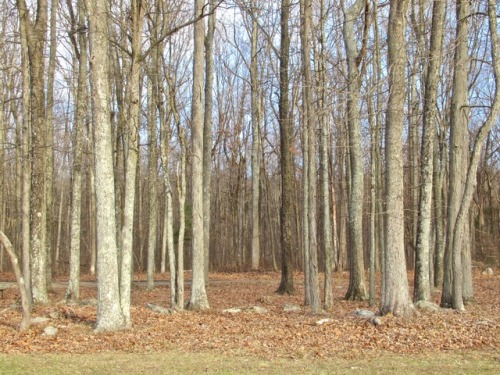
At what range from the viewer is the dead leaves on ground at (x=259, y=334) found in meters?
8.23

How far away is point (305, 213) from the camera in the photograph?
12.1 m

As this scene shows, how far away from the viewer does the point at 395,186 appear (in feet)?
33.6

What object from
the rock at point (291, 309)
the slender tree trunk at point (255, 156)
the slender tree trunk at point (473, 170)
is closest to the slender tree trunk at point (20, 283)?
the rock at point (291, 309)

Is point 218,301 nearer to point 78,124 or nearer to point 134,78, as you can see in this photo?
point 78,124

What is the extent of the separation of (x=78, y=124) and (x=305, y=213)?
265 inches

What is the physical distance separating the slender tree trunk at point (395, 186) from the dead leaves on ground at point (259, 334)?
501 millimetres

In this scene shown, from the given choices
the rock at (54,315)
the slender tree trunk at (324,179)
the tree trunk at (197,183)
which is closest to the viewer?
the rock at (54,315)

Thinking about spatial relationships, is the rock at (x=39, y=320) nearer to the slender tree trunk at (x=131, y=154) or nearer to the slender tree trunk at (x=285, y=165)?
the slender tree trunk at (x=131, y=154)

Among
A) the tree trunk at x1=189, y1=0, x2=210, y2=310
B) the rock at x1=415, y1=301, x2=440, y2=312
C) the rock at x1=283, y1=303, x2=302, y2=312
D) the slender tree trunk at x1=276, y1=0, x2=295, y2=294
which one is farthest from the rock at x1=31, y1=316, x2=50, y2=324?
the slender tree trunk at x1=276, y1=0, x2=295, y2=294

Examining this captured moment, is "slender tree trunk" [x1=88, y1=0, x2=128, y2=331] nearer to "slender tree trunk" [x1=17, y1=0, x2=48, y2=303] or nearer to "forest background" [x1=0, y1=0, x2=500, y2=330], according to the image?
"forest background" [x1=0, y1=0, x2=500, y2=330]

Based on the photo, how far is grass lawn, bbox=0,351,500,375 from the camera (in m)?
6.97

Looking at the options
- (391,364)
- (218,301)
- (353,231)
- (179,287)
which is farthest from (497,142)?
(391,364)

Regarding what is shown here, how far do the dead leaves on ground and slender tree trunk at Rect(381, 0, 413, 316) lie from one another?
50cm

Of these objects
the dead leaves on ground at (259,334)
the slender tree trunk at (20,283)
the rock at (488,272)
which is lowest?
the rock at (488,272)
